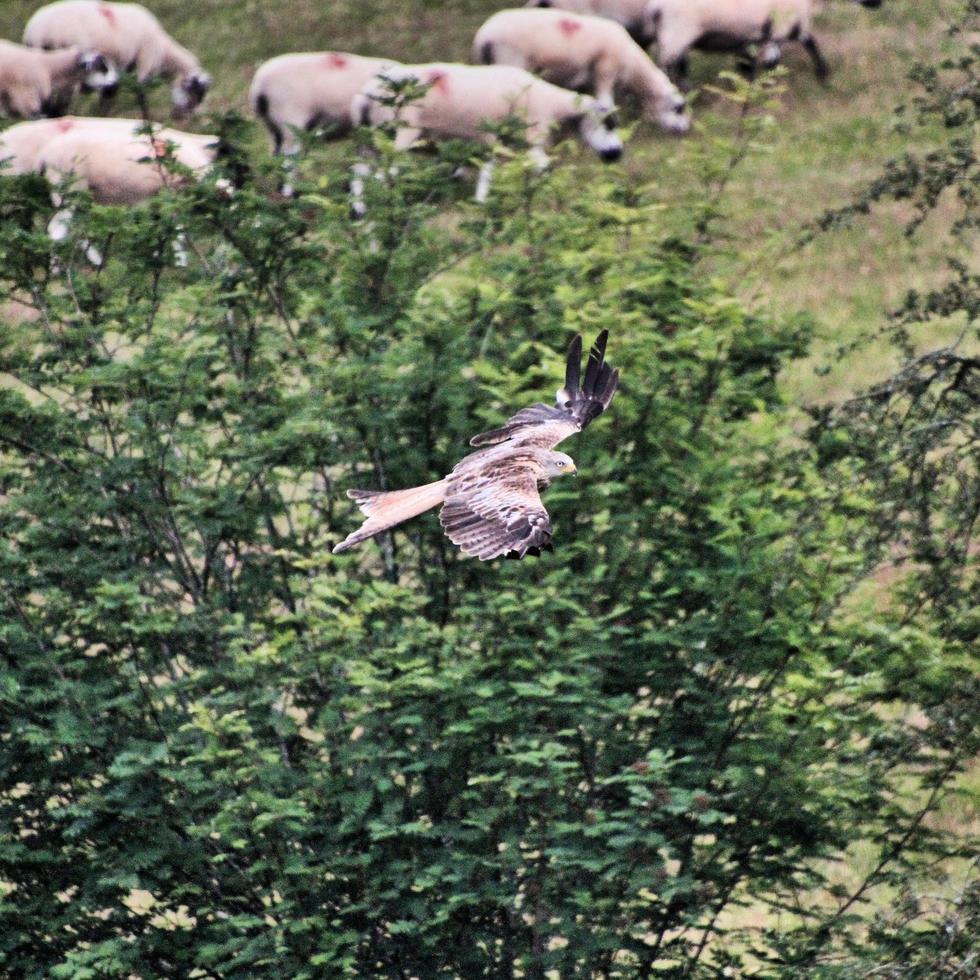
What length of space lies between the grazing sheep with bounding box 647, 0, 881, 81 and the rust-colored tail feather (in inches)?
818

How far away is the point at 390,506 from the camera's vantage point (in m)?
9.38

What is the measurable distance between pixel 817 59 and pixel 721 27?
238cm

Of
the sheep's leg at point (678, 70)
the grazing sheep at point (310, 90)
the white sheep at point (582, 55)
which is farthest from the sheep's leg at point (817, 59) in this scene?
the grazing sheep at point (310, 90)

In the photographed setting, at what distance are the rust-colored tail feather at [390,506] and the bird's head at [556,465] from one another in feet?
1.85

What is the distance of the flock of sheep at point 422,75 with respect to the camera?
26.5 metres

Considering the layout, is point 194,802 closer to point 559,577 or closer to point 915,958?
point 559,577

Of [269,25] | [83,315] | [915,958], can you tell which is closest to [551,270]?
[83,315]

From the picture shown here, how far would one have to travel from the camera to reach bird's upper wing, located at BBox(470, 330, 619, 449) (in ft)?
35.7

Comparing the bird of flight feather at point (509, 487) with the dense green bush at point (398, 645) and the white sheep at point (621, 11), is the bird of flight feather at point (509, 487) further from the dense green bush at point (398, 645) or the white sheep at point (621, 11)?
the white sheep at point (621, 11)

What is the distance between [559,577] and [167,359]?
3.29m

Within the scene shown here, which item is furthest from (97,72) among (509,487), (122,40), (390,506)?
(509,487)

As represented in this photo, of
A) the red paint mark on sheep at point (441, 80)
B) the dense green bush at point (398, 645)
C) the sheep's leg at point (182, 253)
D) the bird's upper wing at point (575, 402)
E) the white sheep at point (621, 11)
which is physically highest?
the bird's upper wing at point (575, 402)

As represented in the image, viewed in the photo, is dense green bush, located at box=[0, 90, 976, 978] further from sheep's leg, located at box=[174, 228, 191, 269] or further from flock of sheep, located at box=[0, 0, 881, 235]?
flock of sheep, located at box=[0, 0, 881, 235]

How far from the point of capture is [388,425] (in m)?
14.0
